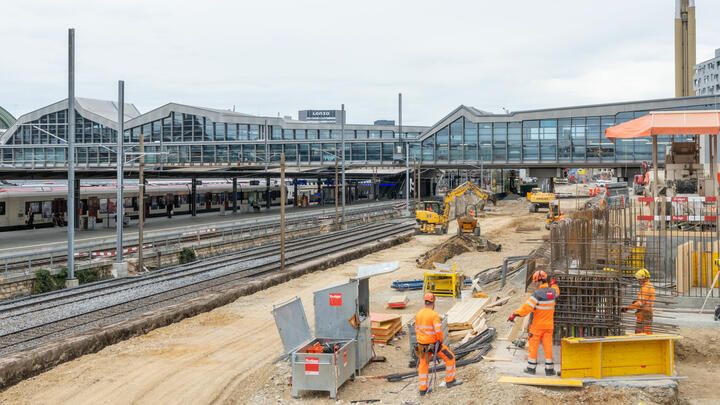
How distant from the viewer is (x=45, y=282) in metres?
27.9

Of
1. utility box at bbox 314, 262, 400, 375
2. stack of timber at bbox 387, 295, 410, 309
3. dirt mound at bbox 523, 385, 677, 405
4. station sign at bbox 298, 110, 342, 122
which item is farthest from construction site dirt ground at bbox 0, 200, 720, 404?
station sign at bbox 298, 110, 342, 122

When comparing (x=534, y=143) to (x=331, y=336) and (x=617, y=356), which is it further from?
(x=617, y=356)

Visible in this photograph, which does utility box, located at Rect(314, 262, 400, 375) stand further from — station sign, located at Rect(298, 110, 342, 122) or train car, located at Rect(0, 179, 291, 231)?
station sign, located at Rect(298, 110, 342, 122)

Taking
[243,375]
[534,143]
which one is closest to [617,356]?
[243,375]

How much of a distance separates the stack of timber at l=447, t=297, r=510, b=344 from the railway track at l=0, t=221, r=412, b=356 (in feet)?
30.4

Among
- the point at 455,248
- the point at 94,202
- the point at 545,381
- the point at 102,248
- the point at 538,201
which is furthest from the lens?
the point at 538,201

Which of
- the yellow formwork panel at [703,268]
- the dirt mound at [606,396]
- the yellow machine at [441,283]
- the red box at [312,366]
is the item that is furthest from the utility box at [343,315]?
the yellow machine at [441,283]

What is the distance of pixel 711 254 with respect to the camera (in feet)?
56.0

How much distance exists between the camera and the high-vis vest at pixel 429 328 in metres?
11.9

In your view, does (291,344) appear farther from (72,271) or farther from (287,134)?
(287,134)

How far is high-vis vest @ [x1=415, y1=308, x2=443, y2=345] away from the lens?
38.9ft

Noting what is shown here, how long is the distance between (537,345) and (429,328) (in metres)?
1.81

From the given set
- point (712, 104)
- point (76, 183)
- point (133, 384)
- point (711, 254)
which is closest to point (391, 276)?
point (711, 254)

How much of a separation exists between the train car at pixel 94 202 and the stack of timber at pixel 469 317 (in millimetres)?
33532
